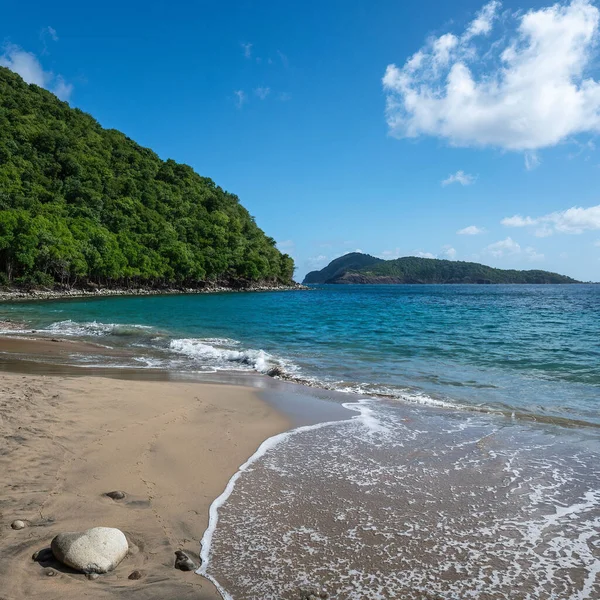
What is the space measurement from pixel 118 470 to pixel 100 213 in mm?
97656

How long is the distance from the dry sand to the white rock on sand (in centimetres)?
8

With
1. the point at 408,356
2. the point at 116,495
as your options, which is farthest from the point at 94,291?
the point at 116,495

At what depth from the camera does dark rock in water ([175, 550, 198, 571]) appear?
13.3ft

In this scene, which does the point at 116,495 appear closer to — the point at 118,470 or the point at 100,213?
the point at 118,470

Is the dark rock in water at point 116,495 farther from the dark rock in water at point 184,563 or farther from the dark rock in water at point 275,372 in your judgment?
the dark rock in water at point 275,372

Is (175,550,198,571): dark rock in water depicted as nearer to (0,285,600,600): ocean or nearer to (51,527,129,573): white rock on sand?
(0,285,600,600): ocean

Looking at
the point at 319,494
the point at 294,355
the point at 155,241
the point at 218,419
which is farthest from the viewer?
the point at 155,241

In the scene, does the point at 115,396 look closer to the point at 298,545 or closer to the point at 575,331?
the point at 298,545

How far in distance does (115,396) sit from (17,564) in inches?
262

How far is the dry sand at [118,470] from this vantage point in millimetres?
3816

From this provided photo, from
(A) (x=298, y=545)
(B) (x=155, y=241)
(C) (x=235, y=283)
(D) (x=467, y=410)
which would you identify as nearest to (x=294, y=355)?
(D) (x=467, y=410)

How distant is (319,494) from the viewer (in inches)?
224

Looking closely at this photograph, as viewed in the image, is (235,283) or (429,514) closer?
(429,514)

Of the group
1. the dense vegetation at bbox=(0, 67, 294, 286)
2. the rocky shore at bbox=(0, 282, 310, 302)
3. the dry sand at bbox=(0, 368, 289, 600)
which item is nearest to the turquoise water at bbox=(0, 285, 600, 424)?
the dry sand at bbox=(0, 368, 289, 600)
